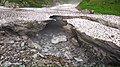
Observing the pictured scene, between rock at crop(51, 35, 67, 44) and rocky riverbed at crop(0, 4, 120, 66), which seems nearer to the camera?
rocky riverbed at crop(0, 4, 120, 66)

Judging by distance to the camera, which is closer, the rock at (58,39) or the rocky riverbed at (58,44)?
the rocky riverbed at (58,44)

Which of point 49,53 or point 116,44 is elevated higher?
point 116,44

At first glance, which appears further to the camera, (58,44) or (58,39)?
(58,39)

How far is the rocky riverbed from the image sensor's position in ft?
50.0

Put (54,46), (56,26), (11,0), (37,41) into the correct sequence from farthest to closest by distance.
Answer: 1. (11,0)
2. (56,26)
3. (37,41)
4. (54,46)

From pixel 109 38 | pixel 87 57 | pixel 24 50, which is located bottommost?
pixel 87 57

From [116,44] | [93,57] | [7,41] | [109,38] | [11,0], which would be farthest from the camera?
[11,0]

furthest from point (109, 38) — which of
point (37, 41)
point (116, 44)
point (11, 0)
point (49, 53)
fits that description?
point (11, 0)

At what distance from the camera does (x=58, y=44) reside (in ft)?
69.3

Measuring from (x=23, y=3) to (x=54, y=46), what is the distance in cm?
3291

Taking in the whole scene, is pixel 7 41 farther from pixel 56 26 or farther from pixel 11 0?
pixel 11 0

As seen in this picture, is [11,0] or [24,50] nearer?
[24,50]

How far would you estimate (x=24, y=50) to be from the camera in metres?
17.5

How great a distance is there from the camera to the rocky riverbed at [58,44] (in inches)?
600
